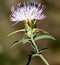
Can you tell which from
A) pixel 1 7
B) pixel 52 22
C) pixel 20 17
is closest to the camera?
pixel 20 17

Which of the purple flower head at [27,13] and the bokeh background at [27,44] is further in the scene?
the bokeh background at [27,44]

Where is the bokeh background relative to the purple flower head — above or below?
below

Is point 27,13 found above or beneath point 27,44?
above

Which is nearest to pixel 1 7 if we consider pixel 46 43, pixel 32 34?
pixel 46 43

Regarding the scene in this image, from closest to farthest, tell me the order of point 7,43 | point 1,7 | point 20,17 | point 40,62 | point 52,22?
point 20,17 → point 40,62 → point 7,43 → point 52,22 → point 1,7

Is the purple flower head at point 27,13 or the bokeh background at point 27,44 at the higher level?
the purple flower head at point 27,13

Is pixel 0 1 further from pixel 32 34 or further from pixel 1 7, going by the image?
pixel 32 34

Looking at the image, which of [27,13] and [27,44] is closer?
[27,13]

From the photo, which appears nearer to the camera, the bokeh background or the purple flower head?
the purple flower head
